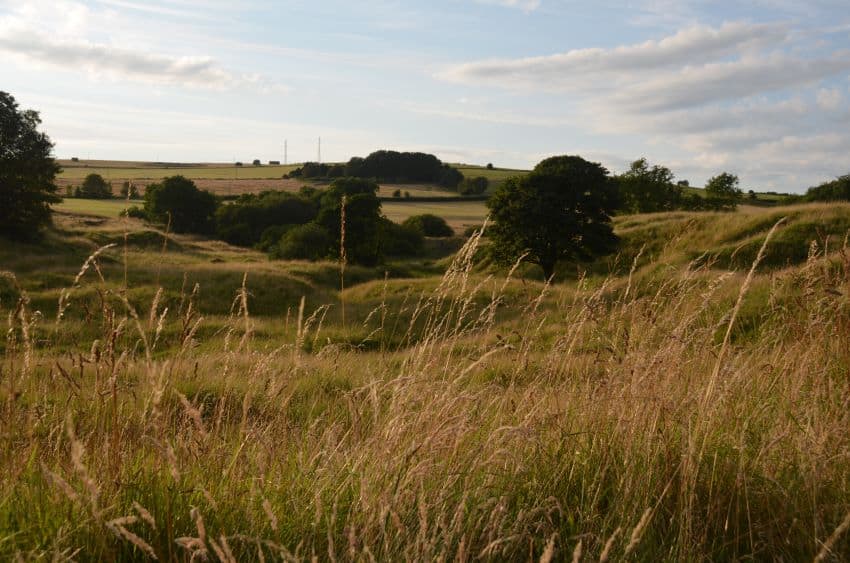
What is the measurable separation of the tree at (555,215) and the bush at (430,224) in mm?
30378

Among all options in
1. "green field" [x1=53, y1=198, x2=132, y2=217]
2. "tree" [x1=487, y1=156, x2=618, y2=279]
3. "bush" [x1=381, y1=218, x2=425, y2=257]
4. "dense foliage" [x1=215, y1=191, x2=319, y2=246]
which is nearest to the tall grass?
"tree" [x1=487, y1=156, x2=618, y2=279]

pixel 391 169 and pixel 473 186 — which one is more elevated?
pixel 391 169

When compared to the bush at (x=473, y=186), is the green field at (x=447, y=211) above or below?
below

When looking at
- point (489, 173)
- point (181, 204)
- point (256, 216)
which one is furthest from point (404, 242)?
point (489, 173)

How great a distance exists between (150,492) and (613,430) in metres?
2.19

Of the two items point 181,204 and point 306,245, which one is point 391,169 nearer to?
point 181,204

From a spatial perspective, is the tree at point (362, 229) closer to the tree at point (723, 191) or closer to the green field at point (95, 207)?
the green field at point (95, 207)

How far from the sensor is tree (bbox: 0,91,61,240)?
138 feet

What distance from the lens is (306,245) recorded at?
173 feet

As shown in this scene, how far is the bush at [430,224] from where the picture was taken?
69594 mm

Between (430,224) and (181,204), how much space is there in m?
25.2

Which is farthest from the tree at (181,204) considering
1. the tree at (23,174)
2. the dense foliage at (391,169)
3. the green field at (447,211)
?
the dense foliage at (391,169)

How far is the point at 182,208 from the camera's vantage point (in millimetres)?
68812

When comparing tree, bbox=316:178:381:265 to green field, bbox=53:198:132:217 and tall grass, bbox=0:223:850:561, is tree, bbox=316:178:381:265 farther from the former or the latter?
tall grass, bbox=0:223:850:561
